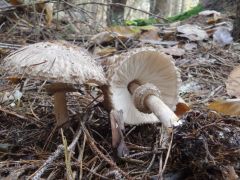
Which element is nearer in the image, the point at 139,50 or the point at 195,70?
the point at 139,50

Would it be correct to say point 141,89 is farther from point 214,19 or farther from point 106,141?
point 214,19

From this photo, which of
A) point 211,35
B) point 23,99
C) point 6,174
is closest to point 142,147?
point 6,174

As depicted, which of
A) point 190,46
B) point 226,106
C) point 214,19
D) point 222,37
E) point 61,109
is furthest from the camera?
point 214,19

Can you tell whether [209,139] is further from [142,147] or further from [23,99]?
[23,99]

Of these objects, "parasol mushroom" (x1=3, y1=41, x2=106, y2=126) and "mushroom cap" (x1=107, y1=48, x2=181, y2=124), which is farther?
"mushroom cap" (x1=107, y1=48, x2=181, y2=124)

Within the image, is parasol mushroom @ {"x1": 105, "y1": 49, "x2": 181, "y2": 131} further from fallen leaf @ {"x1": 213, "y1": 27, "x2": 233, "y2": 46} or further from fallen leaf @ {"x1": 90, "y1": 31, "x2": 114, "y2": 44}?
fallen leaf @ {"x1": 213, "y1": 27, "x2": 233, "y2": 46}

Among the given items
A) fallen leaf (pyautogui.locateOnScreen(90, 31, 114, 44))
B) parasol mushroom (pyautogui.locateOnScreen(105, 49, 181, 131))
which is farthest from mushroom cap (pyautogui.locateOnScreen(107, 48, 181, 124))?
fallen leaf (pyautogui.locateOnScreen(90, 31, 114, 44))

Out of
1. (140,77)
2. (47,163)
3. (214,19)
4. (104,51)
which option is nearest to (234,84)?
(140,77)
